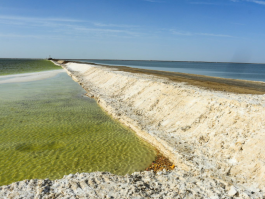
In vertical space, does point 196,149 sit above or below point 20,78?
below

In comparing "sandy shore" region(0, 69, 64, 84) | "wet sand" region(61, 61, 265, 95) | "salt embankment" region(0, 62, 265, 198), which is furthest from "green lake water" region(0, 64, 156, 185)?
"sandy shore" region(0, 69, 64, 84)

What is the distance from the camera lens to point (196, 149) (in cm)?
855

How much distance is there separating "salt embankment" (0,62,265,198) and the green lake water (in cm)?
109

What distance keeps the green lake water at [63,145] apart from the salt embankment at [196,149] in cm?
109

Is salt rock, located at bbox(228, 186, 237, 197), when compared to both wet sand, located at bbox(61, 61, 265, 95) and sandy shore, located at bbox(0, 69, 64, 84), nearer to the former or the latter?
wet sand, located at bbox(61, 61, 265, 95)

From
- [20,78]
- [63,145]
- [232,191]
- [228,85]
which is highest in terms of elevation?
[228,85]

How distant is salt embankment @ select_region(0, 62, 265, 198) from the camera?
575cm

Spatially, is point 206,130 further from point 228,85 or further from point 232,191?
point 228,85

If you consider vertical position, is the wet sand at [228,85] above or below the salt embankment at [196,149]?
above

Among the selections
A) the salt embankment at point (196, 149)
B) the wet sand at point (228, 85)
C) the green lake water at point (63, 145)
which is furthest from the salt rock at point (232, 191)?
the wet sand at point (228, 85)

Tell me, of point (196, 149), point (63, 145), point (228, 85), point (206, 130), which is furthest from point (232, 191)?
point (228, 85)

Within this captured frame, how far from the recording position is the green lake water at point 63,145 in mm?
7531

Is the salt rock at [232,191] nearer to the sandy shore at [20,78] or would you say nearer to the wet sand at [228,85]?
the wet sand at [228,85]

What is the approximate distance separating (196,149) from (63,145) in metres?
6.15
